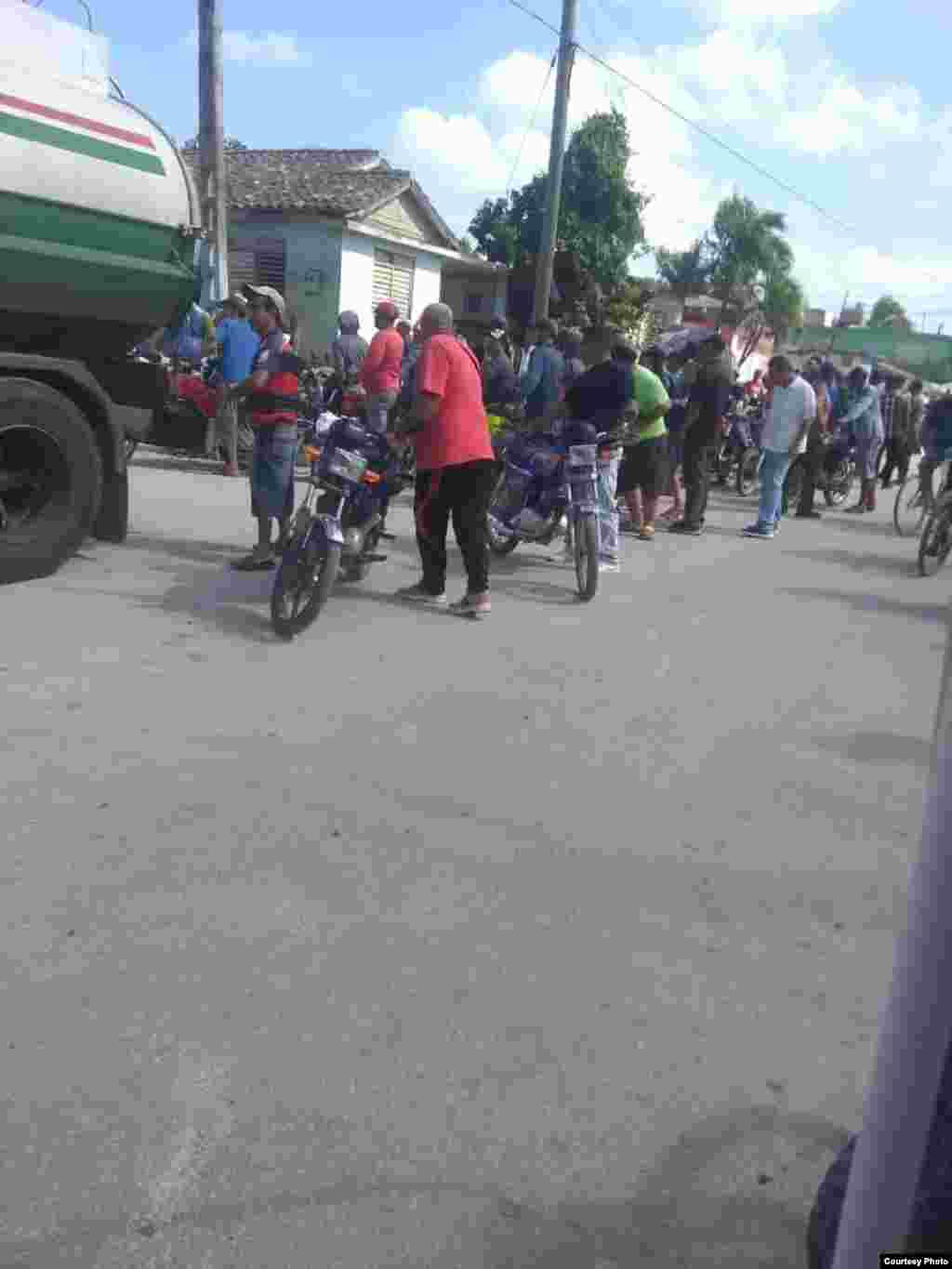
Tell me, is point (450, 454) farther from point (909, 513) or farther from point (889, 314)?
point (889, 314)

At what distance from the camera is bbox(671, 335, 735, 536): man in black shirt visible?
11.0 m

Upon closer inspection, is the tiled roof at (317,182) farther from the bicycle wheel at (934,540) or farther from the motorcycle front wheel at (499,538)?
the bicycle wheel at (934,540)

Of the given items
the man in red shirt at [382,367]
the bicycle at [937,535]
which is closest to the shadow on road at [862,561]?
the bicycle at [937,535]

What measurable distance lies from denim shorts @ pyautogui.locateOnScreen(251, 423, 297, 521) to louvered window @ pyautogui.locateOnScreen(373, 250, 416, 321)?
63.4 ft

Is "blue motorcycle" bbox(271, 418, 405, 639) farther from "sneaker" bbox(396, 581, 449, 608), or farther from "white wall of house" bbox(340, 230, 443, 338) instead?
"white wall of house" bbox(340, 230, 443, 338)

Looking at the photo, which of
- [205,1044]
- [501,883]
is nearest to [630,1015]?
[501,883]

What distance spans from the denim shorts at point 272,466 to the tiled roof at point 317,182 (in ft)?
59.3

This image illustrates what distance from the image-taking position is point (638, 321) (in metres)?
30.9

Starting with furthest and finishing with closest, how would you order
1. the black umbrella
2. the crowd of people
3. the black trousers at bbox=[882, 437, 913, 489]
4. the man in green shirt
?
the black umbrella, the black trousers at bbox=[882, 437, 913, 489], the man in green shirt, the crowd of people

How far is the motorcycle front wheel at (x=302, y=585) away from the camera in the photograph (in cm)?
605

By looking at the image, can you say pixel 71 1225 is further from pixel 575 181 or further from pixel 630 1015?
pixel 575 181

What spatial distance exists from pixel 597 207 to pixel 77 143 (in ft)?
97.1

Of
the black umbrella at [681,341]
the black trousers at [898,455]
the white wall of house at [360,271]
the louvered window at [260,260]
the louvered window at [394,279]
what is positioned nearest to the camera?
the black trousers at [898,455]

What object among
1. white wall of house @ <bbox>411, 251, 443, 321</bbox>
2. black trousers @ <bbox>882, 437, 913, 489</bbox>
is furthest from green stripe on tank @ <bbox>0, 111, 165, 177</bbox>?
white wall of house @ <bbox>411, 251, 443, 321</bbox>
